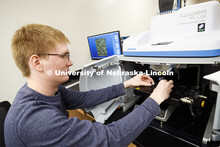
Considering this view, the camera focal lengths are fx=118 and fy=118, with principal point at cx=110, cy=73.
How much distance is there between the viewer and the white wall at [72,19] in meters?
1.25

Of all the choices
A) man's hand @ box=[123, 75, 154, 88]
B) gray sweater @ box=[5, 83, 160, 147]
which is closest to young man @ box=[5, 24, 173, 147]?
gray sweater @ box=[5, 83, 160, 147]

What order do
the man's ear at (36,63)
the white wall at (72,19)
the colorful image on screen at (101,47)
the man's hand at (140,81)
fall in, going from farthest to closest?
the colorful image on screen at (101,47) → the white wall at (72,19) → the man's hand at (140,81) → the man's ear at (36,63)

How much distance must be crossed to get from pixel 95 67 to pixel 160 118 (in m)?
0.51

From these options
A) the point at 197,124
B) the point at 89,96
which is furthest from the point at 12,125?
the point at 197,124

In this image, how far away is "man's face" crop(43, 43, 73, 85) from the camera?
20.2 inches

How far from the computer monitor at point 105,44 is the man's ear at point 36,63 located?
1.04 m

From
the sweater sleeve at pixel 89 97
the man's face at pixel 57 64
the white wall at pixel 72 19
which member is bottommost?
the sweater sleeve at pixel 89 97

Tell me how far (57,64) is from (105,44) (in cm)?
106

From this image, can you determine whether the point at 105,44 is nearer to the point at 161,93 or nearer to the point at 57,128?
the point at 161,93

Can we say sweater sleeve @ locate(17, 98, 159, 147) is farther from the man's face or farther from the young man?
the man's face

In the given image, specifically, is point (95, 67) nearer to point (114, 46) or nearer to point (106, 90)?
point (106, 90)

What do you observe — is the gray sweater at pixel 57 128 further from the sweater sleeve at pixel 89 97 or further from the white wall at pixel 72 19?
the white wall at pixel 72 19

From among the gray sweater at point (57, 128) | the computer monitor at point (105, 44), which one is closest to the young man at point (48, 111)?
the gray sweater at point (57, 128)

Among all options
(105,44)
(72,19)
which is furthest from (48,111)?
(72,19)
